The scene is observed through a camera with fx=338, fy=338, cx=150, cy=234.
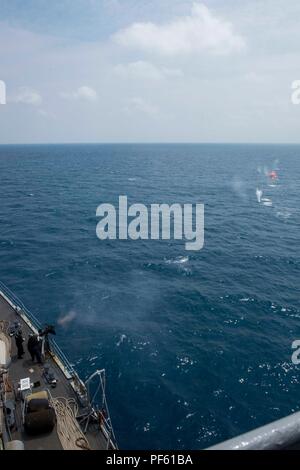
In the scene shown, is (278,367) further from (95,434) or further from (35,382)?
(35,382)

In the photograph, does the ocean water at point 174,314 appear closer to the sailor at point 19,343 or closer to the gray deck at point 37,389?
the gray deck at point 37,389

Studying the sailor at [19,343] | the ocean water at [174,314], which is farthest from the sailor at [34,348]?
the ocean water at [174,314]

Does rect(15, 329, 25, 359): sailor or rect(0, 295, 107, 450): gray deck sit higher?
rect(15, 329, 25, 359): sailor


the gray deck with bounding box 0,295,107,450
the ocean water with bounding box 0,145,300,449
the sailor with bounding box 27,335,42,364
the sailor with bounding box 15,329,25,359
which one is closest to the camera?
the gray deck with bounding box 0,295,107,450

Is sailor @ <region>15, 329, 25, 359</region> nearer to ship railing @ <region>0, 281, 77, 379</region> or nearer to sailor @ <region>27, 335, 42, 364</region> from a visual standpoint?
sailor @ <region>27, 335, 42, 364</region>

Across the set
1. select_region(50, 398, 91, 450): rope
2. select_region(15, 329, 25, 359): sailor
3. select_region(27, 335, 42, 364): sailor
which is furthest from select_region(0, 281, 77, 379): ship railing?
select_region(50, 398, 91, 450): rope
